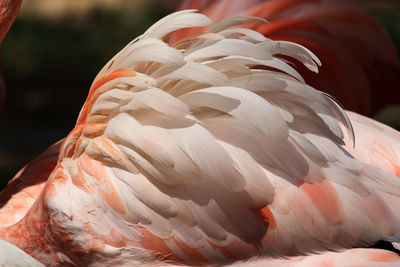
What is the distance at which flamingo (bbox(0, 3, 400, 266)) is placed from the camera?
4.52 ft

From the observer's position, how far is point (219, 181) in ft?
4.50

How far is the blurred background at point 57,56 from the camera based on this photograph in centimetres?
434

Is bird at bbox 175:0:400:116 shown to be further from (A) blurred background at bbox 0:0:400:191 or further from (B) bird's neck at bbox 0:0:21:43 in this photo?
(A) blurred background at bbox 0:0:400:191

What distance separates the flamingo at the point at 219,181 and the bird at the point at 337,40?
0.64 metres

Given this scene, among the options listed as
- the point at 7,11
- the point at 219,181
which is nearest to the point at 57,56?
the point at 7,11

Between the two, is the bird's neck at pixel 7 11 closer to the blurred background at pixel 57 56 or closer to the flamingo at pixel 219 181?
the flamingo at pixel 219 181

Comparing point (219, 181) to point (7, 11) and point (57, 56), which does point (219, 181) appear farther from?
point (57, 56)

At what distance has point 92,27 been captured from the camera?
5.76 m

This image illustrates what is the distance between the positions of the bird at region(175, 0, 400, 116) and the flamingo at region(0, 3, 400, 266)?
A: 0.64 meters

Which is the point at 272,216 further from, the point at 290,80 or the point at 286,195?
the point at 290,80

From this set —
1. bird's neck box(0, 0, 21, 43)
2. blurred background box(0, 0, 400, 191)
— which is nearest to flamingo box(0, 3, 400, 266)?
bird's neck box(0, 0, 21, 43)

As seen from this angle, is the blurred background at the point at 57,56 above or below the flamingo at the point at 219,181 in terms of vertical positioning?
below

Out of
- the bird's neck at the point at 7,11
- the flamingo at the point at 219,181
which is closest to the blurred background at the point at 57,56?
the bird's neck at the point at 7,11

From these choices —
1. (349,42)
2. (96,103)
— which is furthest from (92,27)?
(96,103)
